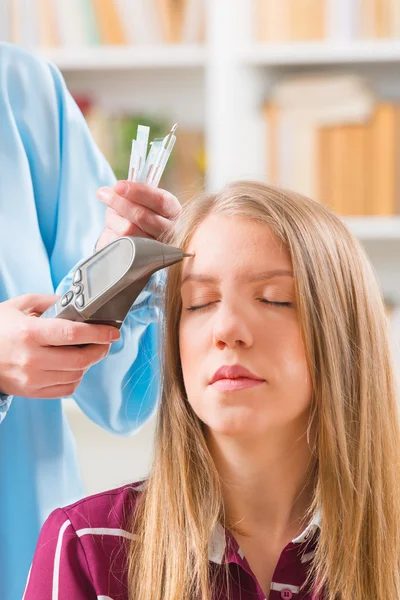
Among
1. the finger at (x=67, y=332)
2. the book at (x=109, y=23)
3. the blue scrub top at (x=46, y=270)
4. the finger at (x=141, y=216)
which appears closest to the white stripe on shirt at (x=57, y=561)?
the blue scrub top at (x=46, y=270)

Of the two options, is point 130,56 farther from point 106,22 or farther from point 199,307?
point 199,307

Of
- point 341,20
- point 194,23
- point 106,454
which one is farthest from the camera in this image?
point 106,454

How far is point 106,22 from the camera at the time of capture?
2.33 m

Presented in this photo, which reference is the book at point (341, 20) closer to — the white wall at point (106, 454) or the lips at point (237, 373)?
the white wall at point (106, 454)

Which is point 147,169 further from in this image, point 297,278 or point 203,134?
point 203,134

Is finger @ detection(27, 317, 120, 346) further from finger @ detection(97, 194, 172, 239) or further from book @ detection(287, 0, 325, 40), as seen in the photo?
book @ detection(287, 0, 325, 40)

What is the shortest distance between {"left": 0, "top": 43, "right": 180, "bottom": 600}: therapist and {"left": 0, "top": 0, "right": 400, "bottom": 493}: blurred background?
1097mm

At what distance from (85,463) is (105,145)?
2.86 feet

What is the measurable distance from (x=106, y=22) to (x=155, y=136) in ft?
1.03

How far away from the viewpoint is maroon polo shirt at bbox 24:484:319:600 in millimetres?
910

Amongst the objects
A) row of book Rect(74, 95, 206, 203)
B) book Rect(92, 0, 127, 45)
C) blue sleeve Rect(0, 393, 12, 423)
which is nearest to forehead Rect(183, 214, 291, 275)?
blue sleeve Rect(0, 393, 12, 423)

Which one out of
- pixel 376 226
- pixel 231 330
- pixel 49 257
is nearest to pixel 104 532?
pixel 231 330

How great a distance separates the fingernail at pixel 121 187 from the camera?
3.02 feet

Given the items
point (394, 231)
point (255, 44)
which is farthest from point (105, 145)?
point (394, 231)
